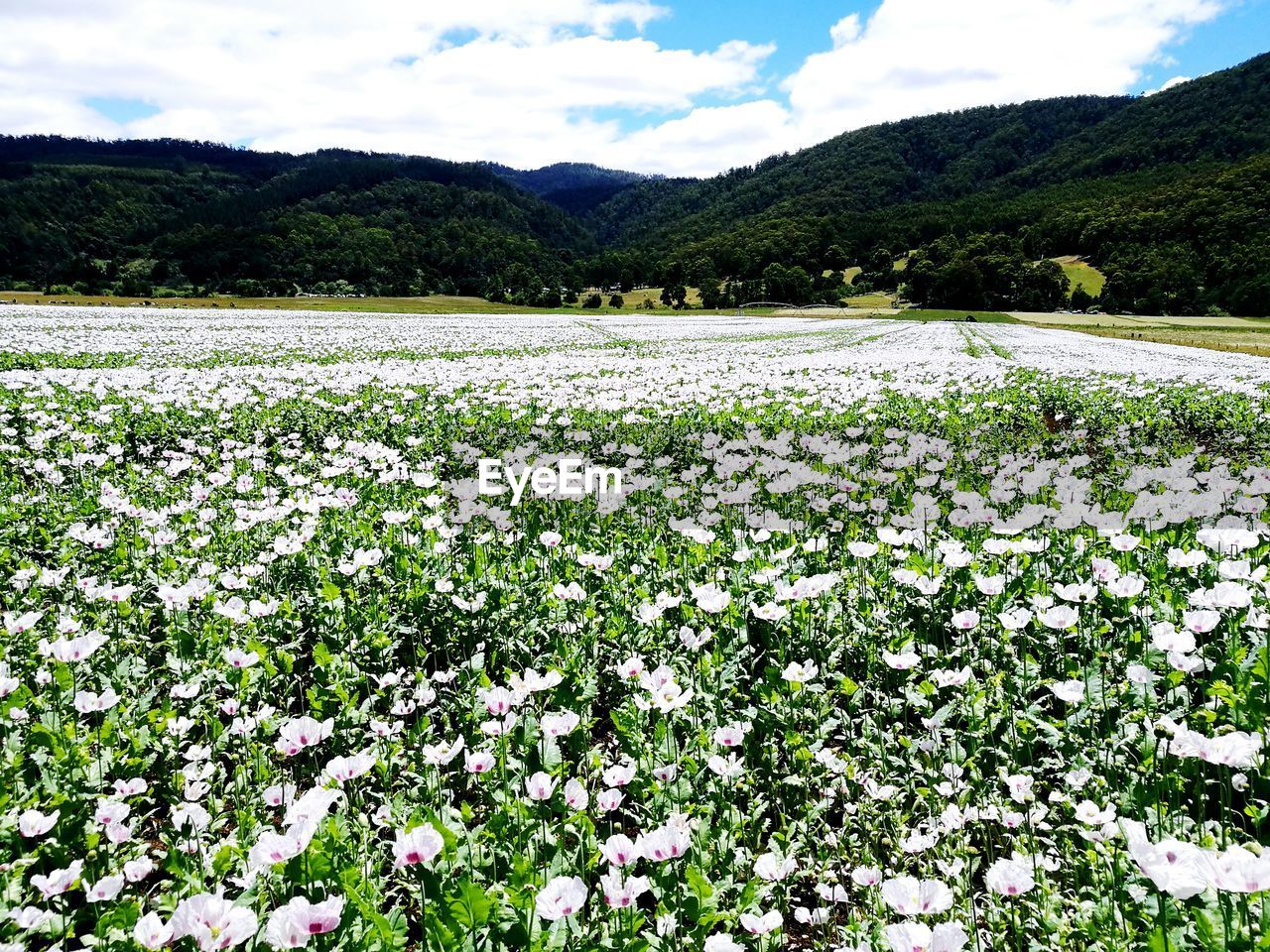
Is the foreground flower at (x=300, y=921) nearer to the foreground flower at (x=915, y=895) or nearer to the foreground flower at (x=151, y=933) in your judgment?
the foreground flower at (x=151, y=933)

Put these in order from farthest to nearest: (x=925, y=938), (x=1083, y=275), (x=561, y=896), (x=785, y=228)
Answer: (x=785, y=228), (x=1083, y=275), (x=561, y=896), (x=925, y=938)

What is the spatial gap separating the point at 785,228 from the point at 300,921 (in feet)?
492

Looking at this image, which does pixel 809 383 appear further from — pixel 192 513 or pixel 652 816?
pixel 652 816

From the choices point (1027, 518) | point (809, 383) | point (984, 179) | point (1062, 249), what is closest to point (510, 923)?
point (1027, 518)

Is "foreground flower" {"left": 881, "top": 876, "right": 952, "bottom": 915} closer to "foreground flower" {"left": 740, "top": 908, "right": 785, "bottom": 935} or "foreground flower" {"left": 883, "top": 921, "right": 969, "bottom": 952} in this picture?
"foreground flower" {"left": 883, "top": 921, "right": 969, "bottom": 952}

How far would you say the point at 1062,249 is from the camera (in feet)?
376

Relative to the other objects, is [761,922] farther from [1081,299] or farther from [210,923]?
[1081,299]

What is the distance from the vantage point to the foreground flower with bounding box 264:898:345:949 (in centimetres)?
191

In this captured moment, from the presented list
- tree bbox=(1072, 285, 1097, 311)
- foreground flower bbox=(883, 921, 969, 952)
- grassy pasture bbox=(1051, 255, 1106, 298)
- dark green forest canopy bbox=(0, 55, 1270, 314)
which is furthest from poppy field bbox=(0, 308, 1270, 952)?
grassy pasture bbox=(1051, 255, 1106, 298)

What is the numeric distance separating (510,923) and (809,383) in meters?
12.8

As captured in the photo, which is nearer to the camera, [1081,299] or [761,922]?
[761,922]


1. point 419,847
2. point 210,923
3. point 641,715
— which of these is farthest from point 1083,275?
point 210,923

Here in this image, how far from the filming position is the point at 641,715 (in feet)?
11.5

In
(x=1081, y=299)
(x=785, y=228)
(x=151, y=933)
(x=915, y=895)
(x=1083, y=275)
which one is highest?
(x=785, y=228)
